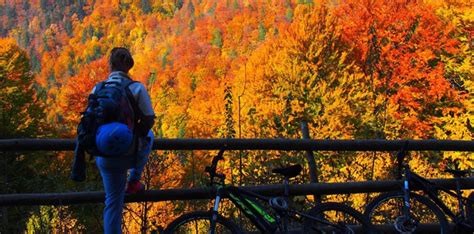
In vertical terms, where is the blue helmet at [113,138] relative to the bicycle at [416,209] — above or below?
above

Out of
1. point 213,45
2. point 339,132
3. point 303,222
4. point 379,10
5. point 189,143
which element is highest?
point 213,45

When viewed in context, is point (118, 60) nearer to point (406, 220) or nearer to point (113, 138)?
point (113, 138)

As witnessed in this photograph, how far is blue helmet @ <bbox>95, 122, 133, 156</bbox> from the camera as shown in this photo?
406 cm

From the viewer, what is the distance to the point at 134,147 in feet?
14.4

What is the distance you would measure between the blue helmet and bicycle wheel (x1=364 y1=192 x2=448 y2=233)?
328 cm

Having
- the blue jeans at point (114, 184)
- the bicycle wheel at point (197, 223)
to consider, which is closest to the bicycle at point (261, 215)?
the bicycle wheel at point (197, 223)

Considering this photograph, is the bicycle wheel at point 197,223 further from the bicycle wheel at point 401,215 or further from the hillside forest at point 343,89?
the hillside forest at point 343,89

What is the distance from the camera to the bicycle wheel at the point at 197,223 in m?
4.94

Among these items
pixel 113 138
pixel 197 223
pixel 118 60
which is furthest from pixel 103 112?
pixel 197 223

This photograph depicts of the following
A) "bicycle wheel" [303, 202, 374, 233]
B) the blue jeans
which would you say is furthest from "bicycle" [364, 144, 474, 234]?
the blue jeans

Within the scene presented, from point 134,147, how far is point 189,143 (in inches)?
50.7

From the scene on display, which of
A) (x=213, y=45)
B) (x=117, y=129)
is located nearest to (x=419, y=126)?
(x=117, y=129)

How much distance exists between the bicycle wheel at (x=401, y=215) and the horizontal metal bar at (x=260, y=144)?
662 millimetres

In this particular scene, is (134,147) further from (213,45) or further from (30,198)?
(213,45)
